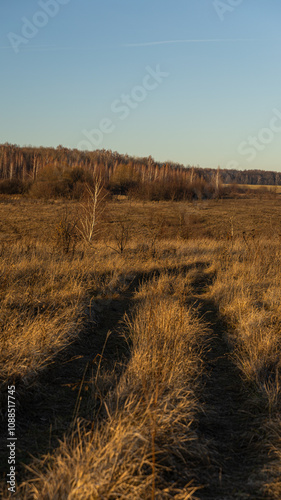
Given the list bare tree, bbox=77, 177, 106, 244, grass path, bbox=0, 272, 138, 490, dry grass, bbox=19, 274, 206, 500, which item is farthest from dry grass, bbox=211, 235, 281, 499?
bare tree, bbox=77, 177, 106, 244

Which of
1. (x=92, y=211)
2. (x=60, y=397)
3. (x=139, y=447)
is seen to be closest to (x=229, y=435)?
(x=139, y=447)

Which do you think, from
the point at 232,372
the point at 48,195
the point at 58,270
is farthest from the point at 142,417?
the point at 48,195

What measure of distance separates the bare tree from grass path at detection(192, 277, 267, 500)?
10895mm

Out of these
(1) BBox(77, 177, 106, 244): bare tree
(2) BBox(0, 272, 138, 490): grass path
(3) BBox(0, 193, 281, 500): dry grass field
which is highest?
(1) BBox(77, 177, 106, 244): bare tree

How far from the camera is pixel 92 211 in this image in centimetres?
1533

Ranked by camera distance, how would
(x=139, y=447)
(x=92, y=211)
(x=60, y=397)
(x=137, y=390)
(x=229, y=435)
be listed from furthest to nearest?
(x=92, y=211) < (x=60, y=397) < (x=137, y=390) < (x=229, y=435) < (x=139, y=447)

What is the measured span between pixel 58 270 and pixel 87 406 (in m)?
4.30

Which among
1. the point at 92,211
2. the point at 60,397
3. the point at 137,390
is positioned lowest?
the point at 60,397

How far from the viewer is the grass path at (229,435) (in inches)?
90.7

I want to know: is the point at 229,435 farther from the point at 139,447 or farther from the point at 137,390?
the point at 139,447

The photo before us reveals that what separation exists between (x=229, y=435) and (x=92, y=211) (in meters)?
12.9

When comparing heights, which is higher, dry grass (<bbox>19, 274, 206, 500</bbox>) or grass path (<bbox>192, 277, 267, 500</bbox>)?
dry grass (<bbox>19, 274, 206, 500</bbox>)

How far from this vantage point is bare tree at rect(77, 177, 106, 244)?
15.0m

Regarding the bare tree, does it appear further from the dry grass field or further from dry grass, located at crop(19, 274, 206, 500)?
dry grass, located at crop(19, 274, 206, 500)
